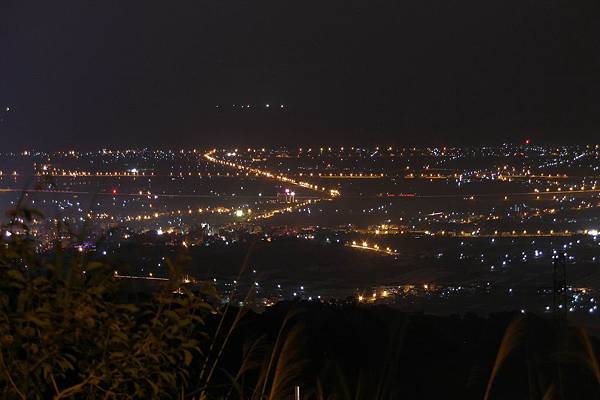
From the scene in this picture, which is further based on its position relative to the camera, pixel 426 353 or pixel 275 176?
pixel 275 176

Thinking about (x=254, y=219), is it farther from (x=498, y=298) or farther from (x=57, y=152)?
(x=57, y=152)

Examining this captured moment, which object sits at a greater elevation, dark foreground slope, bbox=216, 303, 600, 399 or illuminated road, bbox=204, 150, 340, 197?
illuminated road, bbox=204, 150, 340, 197

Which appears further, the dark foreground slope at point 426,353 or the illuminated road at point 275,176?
the illuminated road at point 275,176

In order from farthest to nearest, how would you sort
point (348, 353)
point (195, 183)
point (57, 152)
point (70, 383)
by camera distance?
point (57, 152)
point (195, 183)
point (348, 353)
point (70, 383)

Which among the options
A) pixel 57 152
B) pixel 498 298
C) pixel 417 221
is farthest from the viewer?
pixel 57 152

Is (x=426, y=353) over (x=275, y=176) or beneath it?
beneath

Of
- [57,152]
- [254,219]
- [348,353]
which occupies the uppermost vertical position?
[57,152]

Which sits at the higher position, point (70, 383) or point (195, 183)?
point (195, 183)

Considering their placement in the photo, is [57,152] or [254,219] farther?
[57,152]

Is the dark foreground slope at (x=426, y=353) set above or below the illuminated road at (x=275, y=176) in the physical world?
below

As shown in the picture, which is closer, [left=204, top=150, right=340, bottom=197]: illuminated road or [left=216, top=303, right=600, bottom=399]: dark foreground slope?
[left=216, top=303, right=600, bottom=399]: dark foreground slope

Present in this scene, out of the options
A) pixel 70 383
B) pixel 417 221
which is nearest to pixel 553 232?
pixel 417 221
